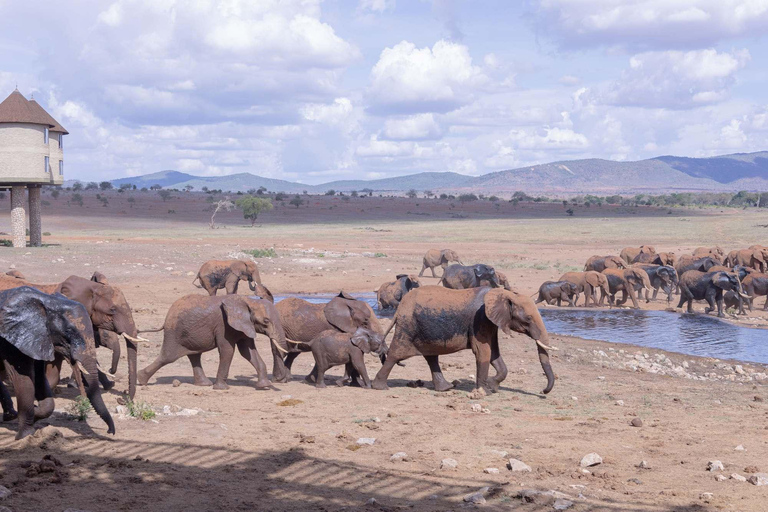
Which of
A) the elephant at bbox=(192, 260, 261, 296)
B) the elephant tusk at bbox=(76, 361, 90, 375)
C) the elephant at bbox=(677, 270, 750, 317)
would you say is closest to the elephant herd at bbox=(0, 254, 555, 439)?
the elephant tusk at bbox=(76, 361, 90, 375)

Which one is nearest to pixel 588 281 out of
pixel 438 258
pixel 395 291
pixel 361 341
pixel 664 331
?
pixel 664 331

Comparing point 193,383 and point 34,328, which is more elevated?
point 34,328

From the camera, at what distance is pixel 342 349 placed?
1250cm

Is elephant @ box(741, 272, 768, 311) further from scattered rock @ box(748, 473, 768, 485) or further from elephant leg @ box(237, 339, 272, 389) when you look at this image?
scattered rock @ box(748, 473, 768, 485)

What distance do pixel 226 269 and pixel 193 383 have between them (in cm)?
1100

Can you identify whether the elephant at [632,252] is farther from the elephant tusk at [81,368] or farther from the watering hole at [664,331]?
the elephant tusk at [81,368]

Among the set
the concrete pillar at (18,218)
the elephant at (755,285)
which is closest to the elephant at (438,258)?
the elephant at (755,285)

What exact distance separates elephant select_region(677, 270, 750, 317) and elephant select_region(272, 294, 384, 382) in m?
14.4

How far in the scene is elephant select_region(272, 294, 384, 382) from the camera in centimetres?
1314

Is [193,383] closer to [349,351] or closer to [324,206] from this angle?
[349,351]

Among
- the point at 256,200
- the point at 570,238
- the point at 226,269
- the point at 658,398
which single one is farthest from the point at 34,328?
the point at 256,200

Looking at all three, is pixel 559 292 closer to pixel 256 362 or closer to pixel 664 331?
pixel 664 331

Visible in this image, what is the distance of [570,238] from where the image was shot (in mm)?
58406

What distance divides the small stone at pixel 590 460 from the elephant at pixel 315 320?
5260mm
